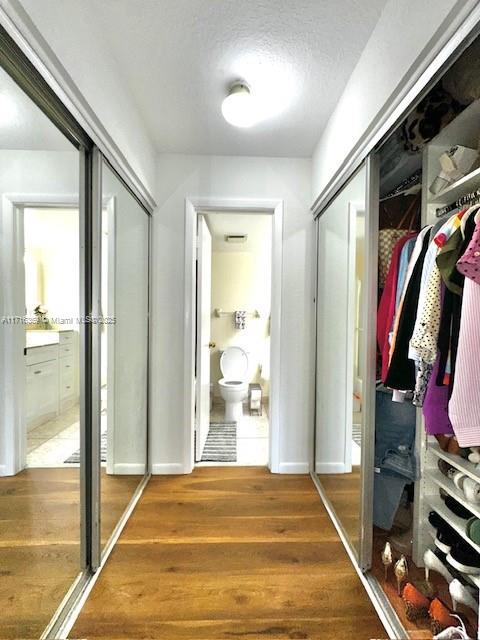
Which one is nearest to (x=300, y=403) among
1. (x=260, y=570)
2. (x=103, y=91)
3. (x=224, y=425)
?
(x=260, y=570)

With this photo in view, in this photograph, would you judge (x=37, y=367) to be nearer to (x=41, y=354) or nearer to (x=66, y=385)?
(x=41, y=354)

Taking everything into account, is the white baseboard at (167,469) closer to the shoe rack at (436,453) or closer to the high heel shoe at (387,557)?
the high heel shoe at (387,557)

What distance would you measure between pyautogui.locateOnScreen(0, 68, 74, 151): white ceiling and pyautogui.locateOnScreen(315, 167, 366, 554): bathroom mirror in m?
1.37

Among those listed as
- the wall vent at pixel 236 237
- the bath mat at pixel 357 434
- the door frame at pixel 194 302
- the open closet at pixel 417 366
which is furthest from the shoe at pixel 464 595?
the wall vent at pixel 236 237

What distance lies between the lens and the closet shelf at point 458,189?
1.15 metres

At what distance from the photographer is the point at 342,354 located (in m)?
1.94

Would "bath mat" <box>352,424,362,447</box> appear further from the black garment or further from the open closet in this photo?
the black garment

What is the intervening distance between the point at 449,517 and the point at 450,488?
0.13 meters

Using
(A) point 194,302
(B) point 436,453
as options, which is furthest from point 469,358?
(A) point 194,302

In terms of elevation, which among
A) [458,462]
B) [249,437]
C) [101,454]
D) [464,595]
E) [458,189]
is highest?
[458,189]

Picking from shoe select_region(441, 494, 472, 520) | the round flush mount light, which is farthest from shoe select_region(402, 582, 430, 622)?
the round flush mount light

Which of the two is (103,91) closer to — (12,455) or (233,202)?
(233,202)

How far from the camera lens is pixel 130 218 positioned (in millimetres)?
1989

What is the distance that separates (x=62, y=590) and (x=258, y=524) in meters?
1.00
